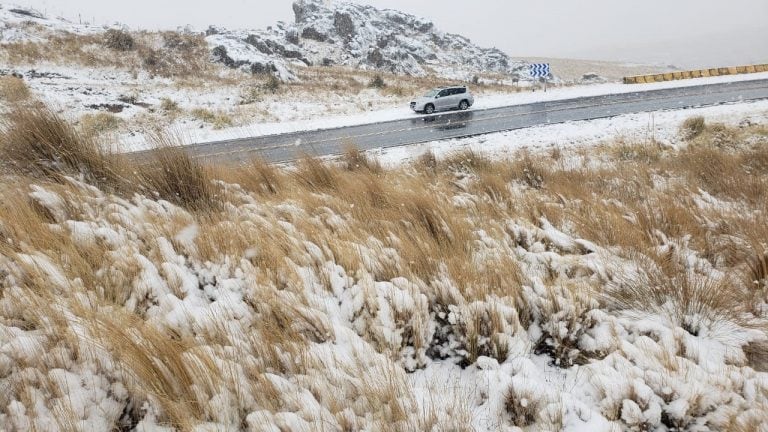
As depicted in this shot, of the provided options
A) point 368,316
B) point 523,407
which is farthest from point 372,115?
point 523,407

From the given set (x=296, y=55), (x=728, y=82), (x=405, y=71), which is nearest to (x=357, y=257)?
(x=728, y=82)

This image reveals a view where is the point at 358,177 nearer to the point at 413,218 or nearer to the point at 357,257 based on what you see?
the point at 413,218

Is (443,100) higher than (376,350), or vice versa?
(443,100)

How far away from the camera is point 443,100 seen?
21.4m

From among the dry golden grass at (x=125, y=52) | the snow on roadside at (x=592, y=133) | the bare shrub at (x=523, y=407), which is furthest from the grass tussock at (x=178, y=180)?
the dry golden grass at (x=125, y=52)

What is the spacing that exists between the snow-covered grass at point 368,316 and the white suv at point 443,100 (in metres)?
18.2

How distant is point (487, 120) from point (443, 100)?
4.20 meters

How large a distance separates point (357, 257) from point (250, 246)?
2.70 ft

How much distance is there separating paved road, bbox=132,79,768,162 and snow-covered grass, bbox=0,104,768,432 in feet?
31.4

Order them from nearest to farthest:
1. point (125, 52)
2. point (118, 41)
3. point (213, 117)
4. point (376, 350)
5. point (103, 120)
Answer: point (376, 350) < point (103, 120) < point (213, 117) < point (125, 52) < point (118, 41)

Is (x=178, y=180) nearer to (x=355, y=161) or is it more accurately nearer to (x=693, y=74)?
(x=355, y=161)

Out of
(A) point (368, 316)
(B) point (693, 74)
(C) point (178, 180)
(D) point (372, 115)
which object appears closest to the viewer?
(A) point (368, 316)

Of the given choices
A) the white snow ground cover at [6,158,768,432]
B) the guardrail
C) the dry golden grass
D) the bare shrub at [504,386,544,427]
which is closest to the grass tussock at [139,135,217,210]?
the white snow ground cover at [6,158,768,432]

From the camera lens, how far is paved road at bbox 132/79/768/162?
47.1 feet
